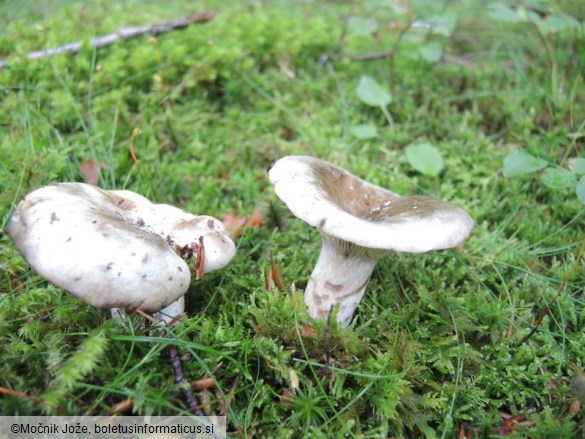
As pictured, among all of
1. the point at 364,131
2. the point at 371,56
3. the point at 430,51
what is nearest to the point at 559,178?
the point at 364,131

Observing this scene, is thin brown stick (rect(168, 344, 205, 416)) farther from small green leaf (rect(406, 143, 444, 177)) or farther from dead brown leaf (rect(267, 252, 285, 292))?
small green leaf (rect(406, 143, 444, 177))

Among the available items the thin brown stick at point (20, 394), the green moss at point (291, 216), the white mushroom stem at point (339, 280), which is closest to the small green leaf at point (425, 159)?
the green moss at point (291, 216)

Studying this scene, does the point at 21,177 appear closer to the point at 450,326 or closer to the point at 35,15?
the point at 450,326

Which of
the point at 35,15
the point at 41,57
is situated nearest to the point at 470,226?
the point at 41,57

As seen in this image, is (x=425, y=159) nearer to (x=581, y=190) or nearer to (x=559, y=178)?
(x=559, y=178)

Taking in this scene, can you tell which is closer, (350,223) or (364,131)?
(350,223)

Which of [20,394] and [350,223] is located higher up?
[350,223]
